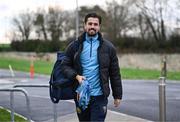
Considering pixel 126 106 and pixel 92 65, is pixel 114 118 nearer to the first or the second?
pixel 126 106

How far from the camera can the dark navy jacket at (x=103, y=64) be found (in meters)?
6.28

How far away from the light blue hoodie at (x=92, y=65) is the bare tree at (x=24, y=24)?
8564 centimetres

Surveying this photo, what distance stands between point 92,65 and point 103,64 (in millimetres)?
125

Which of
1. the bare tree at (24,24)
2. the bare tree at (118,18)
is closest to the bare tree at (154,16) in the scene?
the bare tree at (118,18)

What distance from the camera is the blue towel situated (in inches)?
242

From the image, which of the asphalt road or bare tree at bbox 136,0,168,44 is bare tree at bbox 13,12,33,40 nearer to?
bare tree at bbox 136,0,168,44

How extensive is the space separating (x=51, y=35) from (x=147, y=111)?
71.1m

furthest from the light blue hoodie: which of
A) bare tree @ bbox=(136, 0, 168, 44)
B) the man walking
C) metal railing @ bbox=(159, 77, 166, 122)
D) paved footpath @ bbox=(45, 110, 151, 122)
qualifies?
bare tree @ bbox=(136, 0, 168, 44)

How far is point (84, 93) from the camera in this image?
6160mm

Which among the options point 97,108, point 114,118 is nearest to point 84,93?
point 97,108

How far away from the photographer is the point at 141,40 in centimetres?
5512

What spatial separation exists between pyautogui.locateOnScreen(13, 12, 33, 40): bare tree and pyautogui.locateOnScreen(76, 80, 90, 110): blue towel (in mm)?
85744

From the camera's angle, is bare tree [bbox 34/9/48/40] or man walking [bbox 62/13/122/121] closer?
A: man walking [bbox 62/13/122/121]

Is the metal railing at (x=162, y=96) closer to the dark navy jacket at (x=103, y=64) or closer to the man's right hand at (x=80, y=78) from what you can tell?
the dark navy jacket at (x=103, y=64)
